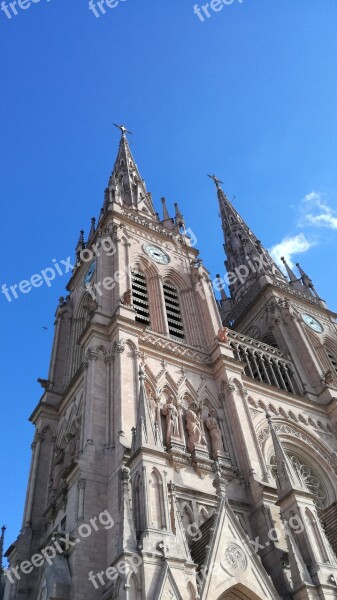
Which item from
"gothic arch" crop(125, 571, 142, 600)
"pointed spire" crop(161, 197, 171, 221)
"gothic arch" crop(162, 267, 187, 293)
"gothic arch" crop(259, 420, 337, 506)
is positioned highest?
"pointed spire" crop(161, 197, 171, 221)

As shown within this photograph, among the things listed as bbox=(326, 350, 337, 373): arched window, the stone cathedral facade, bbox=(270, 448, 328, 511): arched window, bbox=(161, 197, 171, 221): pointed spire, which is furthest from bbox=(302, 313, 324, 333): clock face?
bbox=(270, 448, 328, 511): arched window

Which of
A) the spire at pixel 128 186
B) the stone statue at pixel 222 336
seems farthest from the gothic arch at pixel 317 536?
the spire at pixel 128 186

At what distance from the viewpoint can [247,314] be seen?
111 feet

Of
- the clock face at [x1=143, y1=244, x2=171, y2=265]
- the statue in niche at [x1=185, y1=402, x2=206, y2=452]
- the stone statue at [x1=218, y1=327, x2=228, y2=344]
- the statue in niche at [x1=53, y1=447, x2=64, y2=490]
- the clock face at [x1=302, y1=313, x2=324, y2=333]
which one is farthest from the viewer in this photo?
the clock face at [x1=302, y1=313, x2=324, y2=333]

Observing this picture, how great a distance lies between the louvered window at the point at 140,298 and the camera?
23.8 metres

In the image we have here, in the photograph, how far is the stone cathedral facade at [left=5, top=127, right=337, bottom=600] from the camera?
1321 cm

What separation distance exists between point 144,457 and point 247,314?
68.6 feet

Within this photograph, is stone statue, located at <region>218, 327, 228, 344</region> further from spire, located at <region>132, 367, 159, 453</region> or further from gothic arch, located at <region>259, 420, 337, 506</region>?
spire, located at <region>132, 367, 159, 453</region>

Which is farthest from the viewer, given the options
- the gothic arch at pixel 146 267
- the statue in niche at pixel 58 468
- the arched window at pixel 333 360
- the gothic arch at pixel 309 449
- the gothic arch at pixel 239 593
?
→ the arched window at pixel 333 360

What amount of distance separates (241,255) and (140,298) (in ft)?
62.2

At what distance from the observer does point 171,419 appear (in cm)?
1903

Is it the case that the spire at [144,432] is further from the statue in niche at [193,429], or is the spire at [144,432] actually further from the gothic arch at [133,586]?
the statue in niche at [193,429]

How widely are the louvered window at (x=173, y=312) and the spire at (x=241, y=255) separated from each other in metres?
9.13

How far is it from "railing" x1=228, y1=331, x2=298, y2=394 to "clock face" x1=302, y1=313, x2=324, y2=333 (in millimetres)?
4644
